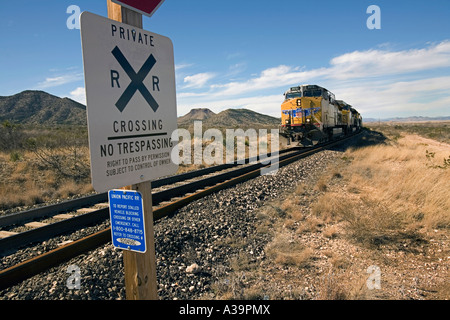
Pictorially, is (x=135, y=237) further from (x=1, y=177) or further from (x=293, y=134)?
(x=293, y=134)

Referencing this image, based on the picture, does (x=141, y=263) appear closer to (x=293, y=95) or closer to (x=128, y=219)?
(x=128, y=219)

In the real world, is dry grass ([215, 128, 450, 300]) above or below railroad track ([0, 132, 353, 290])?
below

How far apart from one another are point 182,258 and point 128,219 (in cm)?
270

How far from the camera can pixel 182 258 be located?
14.4 ft

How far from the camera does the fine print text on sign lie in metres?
1.89

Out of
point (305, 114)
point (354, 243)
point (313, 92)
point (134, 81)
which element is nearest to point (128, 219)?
point (134, 81)

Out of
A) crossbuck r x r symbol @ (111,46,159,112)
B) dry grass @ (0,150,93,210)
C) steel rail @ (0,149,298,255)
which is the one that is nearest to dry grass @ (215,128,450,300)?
crossbuck r x r symbol @ (111,46,159,112)

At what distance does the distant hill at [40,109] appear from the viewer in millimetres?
73875

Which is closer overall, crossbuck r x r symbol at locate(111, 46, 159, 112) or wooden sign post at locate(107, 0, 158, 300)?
crossbuck r x r symbol at locate(111, 46, 159, 112)

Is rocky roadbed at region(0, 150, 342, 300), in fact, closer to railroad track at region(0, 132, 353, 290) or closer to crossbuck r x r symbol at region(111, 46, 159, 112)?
railroad track at region(0, 132, 353, 290)

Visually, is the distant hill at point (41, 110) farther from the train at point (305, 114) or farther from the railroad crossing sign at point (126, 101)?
the railroad crossing sign at point (126, 101)

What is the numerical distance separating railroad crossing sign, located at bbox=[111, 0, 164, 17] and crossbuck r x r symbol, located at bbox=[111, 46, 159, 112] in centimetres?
31

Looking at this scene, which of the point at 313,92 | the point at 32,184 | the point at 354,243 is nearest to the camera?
the point at 354,243
